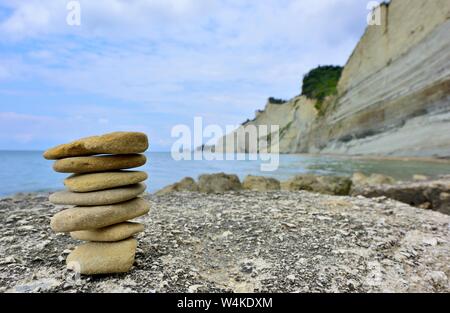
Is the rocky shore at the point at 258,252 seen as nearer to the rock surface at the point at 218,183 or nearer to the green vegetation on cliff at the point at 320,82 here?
the rock surface at the point at 218,183

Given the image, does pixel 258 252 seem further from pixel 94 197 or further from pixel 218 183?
pixel 218 183

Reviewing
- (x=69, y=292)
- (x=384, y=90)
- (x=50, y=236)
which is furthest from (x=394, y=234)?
(x=384, y=90)

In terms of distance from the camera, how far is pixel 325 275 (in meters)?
3.55

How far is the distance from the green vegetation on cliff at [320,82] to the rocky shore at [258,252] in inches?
1847

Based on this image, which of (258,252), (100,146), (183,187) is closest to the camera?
(100,146)

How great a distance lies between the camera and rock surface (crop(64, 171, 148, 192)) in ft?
11.3

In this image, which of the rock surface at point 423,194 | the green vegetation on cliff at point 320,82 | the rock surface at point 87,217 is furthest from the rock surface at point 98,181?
the green vegetation on cliff at point 320,82

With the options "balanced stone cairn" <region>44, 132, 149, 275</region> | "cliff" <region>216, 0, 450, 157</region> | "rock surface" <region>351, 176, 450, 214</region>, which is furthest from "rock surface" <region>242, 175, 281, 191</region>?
"cliff" <region>216, 0, 450, 157</region>

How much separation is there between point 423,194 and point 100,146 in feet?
25.0

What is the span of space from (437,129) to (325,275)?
24420 millimetres

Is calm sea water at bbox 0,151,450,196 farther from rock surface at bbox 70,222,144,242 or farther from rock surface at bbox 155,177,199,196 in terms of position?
rock surface at bbox 70,222,144,242

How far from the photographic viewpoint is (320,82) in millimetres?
62594

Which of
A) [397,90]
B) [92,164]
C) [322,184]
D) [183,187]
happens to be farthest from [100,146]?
[397,90]

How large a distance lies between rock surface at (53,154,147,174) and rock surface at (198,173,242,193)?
649cm
